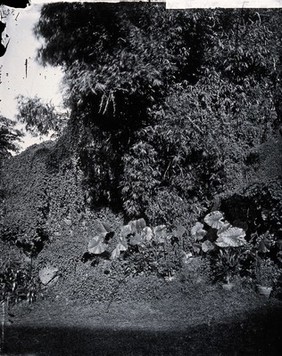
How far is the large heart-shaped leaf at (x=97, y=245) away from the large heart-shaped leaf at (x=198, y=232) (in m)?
1.63

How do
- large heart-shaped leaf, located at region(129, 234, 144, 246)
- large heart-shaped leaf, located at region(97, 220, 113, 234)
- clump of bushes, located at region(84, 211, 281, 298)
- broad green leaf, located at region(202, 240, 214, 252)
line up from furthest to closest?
large heart-shaped leaf, located at region(97, 220, 113, 234), large heart-shaped leaf, located at region(129, 234, 144, 246), broad green leaf, located at region(202, 240, 214, 252), clump of bushes, located at region(84, 211, 281, 298)

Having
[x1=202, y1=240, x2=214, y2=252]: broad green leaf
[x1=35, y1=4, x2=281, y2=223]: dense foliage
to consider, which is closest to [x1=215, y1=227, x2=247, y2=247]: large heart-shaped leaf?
[x1=202, y1=240, x2=214, y2=252]: broad green leaf

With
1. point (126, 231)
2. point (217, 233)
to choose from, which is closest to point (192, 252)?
point (217, 233)

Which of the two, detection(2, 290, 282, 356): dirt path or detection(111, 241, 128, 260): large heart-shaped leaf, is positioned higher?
detection(111, 241, 128, 260): large heart-shaped leaf

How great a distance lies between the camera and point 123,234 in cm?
636

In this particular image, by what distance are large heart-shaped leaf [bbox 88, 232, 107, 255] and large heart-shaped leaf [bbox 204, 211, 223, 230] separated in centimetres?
191

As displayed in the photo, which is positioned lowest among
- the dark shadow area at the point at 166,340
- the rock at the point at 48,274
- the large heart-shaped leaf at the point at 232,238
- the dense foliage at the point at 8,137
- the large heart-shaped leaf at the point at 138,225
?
the dark shadow area at the point at 166,340

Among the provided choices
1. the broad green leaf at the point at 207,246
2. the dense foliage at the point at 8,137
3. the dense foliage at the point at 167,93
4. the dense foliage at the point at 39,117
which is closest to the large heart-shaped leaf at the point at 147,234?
the dense foliage at the point at 167,93

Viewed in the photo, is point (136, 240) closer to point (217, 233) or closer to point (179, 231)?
point (179, 231)

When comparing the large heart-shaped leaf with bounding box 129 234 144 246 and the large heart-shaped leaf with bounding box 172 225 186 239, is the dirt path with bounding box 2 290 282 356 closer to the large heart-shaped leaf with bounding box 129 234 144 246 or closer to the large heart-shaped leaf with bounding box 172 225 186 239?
the large heart-shaped leaf with bounding box 129 234 144 246

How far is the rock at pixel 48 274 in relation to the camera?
6023mm

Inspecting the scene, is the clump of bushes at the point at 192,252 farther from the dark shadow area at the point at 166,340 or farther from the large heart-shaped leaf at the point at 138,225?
the dark shadow area at the point at 166,340

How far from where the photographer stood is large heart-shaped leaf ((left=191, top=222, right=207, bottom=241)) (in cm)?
611

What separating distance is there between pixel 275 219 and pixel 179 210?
1669 mm
